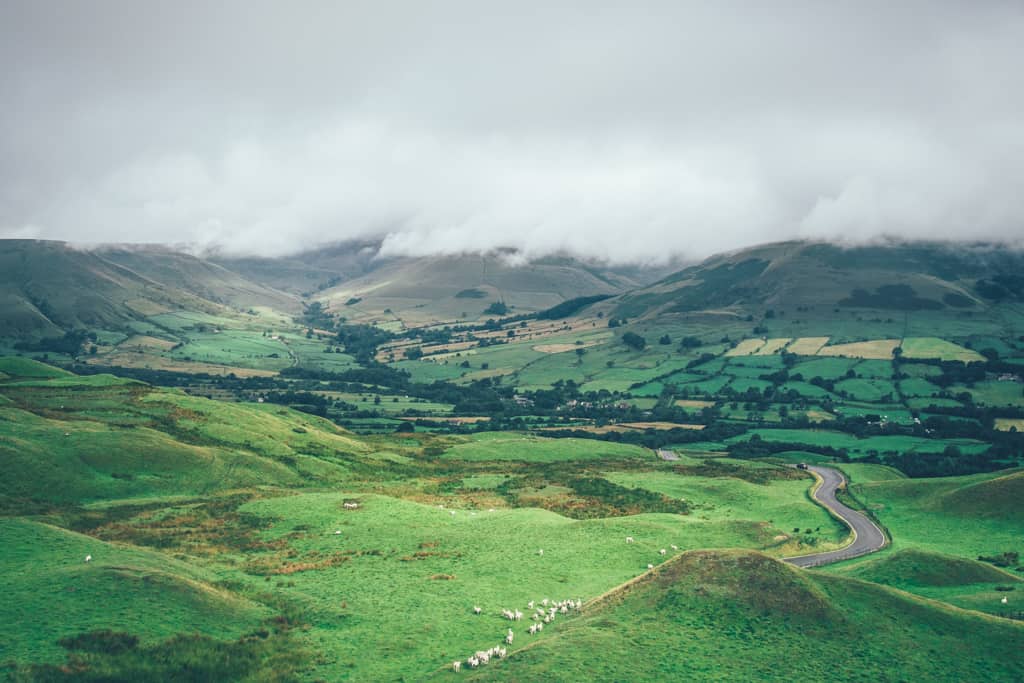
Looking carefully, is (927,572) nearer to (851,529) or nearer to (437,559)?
(851,529)

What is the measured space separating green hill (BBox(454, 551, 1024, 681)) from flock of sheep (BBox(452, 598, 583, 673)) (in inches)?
65.3

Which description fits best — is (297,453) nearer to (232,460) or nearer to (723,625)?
(232,460)

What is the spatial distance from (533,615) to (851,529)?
166 feet

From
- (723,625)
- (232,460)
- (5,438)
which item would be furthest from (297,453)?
(723,625)

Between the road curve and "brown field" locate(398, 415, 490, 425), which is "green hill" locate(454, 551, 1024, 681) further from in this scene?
"brown field" locate(398, 415, 490, 425)

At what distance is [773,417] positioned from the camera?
187500 millimetres

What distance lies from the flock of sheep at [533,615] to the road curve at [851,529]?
25438 mm

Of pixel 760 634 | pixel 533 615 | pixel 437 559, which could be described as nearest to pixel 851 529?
pixel 760 634

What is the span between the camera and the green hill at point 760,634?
3644cm

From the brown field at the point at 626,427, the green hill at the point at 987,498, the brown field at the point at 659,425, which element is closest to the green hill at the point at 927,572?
the green hill at the point at 987,498

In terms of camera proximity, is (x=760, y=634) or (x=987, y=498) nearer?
(x=760, y=634)

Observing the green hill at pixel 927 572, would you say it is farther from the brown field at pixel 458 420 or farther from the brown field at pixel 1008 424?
the brown field at pixel 458 420

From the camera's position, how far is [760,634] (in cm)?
3994

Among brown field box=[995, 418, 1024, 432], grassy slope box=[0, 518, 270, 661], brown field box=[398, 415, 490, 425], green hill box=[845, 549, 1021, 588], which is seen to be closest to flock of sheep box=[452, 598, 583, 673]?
grassy slope box=[0, 518, 270, 661]
